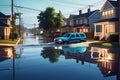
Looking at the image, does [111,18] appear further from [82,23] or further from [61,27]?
[61,27]

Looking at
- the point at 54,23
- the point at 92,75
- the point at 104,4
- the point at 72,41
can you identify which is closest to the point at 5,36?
the point at 72,41

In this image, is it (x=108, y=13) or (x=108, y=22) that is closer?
(x=108, y=22)

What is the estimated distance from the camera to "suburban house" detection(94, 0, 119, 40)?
4112 centimetres

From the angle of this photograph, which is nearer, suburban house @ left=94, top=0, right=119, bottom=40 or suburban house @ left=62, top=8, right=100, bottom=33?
suburban house @ left=94, top=0, right=119, bottom=40

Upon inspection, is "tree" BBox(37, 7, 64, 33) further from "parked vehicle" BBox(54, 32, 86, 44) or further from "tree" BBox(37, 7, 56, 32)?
"parked vehicle" BBox(54, 32, 86, 44)

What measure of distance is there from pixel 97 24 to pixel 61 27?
34269 millimetres

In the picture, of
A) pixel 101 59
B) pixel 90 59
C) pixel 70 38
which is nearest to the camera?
pixel 101 59

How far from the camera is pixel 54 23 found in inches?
3009

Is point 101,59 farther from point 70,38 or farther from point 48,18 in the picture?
point 48,18

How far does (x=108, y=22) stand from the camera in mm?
41156

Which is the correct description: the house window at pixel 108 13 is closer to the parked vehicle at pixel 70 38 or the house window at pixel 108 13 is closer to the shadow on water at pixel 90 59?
the parked vehicle at pixel 70 38

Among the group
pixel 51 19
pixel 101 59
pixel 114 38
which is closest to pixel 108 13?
pixel 114 38

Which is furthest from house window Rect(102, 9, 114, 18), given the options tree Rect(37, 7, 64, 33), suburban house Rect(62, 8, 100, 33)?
tree Rect(37, 7, 64, 33)

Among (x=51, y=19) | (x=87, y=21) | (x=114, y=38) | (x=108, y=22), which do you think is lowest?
(x=114, y=38)
